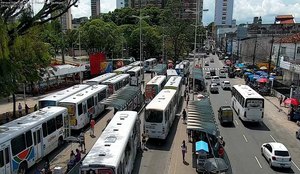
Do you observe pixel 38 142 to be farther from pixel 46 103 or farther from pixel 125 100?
pixel 125 100

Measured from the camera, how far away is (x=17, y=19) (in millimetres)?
21344

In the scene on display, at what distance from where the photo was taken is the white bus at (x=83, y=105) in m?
27.2

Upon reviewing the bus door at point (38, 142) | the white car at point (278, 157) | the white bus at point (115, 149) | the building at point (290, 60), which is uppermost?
the building at point (290, 60)

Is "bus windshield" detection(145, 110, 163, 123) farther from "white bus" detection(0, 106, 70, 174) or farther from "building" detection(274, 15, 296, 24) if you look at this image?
"building" detection(274, 15, 296, 24)

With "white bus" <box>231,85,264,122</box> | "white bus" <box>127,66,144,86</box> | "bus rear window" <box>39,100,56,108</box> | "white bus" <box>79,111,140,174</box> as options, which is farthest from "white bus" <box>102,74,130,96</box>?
"white bus" <box>79,111,140,174</box>

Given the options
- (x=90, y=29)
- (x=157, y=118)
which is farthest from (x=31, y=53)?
(x=90, y=29)

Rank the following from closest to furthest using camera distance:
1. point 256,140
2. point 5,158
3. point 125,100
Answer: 1. point 5,158
2. point 256,140
3. point 125,100

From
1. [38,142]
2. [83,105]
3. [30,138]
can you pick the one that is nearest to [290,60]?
[83,105]

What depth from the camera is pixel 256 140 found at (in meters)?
28.3

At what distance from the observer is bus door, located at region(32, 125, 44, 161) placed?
827 inches

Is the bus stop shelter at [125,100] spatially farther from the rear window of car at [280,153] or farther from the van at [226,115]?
the rear window of car at [280,153]

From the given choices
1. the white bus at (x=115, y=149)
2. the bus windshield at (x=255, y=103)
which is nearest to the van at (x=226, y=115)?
the bus windshield at (x=255, y=103)

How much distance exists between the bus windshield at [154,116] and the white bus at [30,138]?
6383 mm

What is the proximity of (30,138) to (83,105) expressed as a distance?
8.73m
